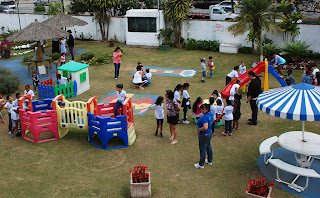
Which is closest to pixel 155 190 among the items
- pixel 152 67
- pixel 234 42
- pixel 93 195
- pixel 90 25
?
pixel 93 195

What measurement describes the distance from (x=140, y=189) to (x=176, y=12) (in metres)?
15.8

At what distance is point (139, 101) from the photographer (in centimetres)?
1394

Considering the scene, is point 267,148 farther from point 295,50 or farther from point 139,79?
point 295,50

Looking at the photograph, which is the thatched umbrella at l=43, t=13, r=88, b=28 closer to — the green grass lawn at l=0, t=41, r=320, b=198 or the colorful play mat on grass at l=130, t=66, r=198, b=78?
the colorful play mat on grass at l=130, t=66, r=198, b=78

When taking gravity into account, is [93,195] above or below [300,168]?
below

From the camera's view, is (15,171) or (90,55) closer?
(15,171)

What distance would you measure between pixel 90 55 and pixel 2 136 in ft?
32.3

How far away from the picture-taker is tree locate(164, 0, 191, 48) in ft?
71.4

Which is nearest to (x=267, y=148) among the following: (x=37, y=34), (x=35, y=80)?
(x=35, y=80)

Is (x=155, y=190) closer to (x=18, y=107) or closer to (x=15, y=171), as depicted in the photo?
(x=15, y=171)

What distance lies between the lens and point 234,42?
21.7m

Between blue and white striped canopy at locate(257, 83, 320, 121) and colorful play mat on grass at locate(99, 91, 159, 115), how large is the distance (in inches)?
208

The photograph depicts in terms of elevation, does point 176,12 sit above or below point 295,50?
above

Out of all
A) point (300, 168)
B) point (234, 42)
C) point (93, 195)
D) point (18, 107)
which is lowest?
point (93, 195)
